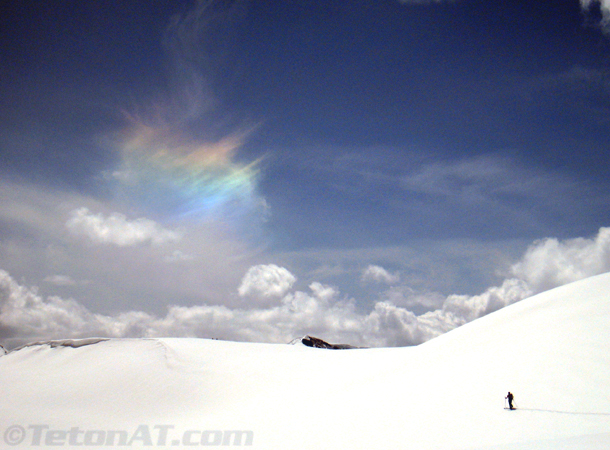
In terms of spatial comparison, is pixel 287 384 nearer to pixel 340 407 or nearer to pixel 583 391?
pixel 340 407

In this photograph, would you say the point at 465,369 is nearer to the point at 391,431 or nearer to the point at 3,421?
the point at 391,431

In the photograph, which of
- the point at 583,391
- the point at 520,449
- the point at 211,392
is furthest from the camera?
the point at 211,392

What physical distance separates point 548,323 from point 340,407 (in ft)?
47.2

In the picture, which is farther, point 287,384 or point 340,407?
point 287,384

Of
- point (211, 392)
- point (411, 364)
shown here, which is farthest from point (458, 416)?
point (211, 392)

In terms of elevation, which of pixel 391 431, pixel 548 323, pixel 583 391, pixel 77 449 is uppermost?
pixel 548 323

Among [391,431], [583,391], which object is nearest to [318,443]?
[391,431]

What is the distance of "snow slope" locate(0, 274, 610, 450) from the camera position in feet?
52.5

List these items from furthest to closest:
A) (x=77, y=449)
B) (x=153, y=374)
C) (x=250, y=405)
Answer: (x=153, y=374) → (x=250, y=405) → (x=77, y=449)

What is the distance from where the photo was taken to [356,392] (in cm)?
2283

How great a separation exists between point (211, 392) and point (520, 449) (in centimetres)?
2013

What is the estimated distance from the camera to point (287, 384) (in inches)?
1078

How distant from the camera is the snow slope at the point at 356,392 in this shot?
1600cm

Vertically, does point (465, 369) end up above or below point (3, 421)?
above
